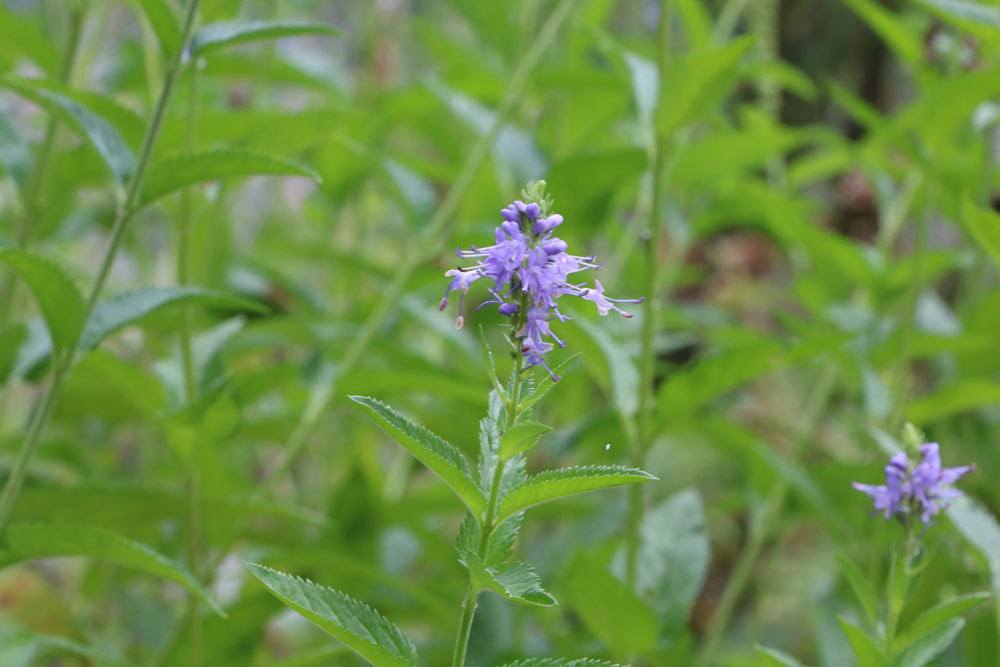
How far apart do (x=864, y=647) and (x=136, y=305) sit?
0.58 metres

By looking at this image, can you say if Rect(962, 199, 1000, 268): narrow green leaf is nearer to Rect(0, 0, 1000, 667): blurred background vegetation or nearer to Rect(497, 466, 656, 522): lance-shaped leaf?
Rect(0, 0, 1000, 667): blurred background vegetation

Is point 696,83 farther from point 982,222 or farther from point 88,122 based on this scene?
point 88,122

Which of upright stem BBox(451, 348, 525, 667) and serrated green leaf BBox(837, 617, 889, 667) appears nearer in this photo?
upright stem BBox(451, 348, 525, 667)

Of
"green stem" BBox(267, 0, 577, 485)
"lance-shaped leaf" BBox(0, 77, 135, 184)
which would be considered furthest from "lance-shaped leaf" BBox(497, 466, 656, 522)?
"green stem" BBox(267, 0, 577, 485)

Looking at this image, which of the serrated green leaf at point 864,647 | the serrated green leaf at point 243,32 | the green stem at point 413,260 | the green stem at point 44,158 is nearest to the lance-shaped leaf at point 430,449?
the serrated green leaf at point 864,647

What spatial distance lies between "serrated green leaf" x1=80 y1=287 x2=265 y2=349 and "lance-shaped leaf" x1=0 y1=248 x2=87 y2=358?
0.07 feet

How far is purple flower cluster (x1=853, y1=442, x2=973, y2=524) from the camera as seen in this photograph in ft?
2.30

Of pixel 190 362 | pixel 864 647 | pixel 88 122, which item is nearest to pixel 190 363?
pixel 190 362

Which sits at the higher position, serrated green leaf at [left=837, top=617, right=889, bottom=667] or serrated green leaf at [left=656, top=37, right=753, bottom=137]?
serrated green leaf at [left=656, top=37, right=753, bottom=137]

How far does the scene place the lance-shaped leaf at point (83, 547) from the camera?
0.76m

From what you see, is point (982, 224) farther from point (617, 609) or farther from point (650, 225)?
point (617, 609)

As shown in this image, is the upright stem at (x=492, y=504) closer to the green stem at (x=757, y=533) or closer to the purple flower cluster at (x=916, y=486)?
the purple flower cluster at (x=916, y=486)

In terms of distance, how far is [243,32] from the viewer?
781 millimetres

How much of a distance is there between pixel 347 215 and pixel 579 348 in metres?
1.40
